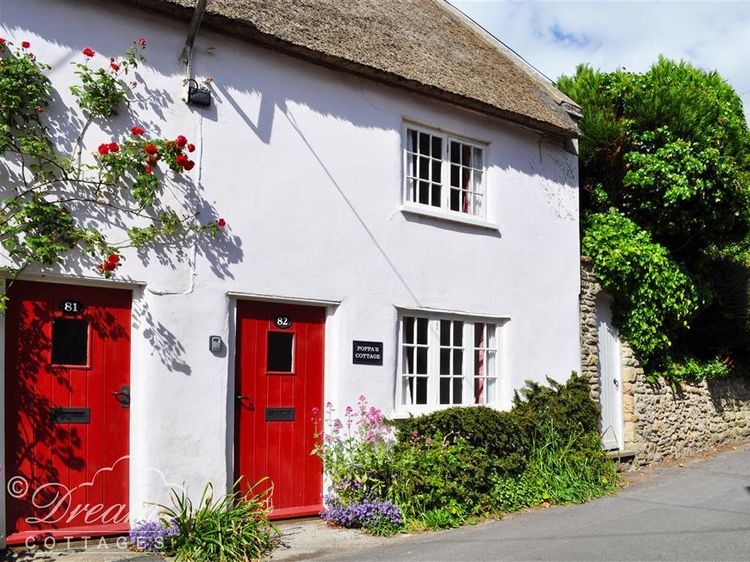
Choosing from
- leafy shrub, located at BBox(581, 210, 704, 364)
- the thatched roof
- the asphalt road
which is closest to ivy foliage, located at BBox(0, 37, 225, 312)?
the thatched roof

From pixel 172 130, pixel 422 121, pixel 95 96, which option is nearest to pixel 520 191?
pixel 422 121

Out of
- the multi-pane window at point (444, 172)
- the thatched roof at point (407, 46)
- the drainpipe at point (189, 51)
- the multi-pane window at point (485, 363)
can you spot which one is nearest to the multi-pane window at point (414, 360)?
the multi-pane window at point (485, 363)

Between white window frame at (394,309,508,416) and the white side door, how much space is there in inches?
87.3

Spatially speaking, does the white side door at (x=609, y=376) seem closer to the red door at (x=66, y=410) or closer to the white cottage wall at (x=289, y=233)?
the white cottage wall at (x=289, y=233)

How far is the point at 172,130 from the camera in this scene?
753 cm

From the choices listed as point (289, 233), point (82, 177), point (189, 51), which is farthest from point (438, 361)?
point (82, 177)

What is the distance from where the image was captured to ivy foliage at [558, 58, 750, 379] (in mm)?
11766

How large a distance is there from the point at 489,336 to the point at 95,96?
568cm

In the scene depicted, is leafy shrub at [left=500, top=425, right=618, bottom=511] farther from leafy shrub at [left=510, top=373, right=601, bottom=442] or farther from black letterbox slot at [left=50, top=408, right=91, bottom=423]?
black letterbox slot at [left=50, top=408, right=91, bottom=423]

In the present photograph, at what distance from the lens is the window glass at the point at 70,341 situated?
22.4 ft

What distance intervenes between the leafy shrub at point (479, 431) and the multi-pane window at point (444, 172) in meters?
2.52

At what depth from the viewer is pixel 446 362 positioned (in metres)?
9.84

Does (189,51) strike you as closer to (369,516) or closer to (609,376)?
(369,516)

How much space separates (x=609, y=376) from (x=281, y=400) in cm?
599
